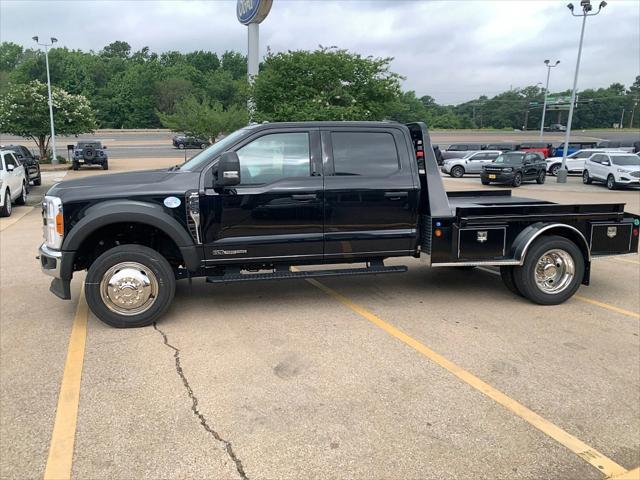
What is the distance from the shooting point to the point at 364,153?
5.57 m

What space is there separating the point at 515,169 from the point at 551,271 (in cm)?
2002

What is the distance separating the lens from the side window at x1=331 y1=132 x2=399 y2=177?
18.0ft

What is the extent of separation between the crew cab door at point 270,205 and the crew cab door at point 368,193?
0.15m

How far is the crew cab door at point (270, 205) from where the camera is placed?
512cm

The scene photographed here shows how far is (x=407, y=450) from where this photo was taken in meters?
3.04

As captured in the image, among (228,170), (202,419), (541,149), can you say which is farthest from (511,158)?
(202,419)

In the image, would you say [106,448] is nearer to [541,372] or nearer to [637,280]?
[541,372]

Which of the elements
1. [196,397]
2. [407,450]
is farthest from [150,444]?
[407,450]

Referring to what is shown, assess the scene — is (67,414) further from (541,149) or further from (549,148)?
(549,148)

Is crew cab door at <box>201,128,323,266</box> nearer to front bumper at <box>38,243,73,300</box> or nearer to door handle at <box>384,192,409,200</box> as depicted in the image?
door handle at <box>384,192,409,200</box>

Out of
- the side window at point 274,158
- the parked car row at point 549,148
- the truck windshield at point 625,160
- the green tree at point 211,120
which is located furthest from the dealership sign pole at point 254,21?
the side window at point 274,158

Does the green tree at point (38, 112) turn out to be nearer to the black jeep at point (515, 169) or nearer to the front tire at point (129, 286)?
the black jeep at point (515, 169)

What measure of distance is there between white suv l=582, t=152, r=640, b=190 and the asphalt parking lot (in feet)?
62.8

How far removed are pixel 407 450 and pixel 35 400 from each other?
259cm
